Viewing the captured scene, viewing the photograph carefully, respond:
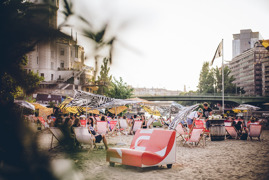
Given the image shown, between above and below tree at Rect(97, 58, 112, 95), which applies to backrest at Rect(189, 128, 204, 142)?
below

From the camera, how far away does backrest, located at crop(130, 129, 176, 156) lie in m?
8.16

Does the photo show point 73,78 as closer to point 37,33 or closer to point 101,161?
point 37,33

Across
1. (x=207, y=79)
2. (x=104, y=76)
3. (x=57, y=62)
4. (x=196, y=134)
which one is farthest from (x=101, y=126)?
(x=207, y=79)

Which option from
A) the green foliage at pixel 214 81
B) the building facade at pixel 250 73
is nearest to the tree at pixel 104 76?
the green foliage at pixel 214 81

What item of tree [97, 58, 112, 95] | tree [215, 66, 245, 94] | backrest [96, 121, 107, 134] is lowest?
backrest [96, 121, 107, 134]

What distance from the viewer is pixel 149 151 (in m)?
8.23

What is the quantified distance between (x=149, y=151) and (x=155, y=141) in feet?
1.24

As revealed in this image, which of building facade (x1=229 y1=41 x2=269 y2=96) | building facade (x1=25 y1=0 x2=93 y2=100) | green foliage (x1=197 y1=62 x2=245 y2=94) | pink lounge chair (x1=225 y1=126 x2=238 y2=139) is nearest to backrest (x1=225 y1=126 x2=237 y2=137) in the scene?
pink lounge chair (x1=225 y1=126 x2=238 y2=139)

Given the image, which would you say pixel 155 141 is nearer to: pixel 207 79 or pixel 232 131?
pixel 232 131

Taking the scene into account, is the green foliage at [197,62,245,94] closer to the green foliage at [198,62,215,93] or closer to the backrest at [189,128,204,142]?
the green foliage at [198,62,215,93]

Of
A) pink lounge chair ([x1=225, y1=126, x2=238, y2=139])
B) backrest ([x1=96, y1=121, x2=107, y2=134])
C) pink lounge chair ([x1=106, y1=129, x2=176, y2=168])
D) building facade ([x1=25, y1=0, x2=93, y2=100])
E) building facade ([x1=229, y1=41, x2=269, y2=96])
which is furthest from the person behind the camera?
building facade ([x1=229, y1=41, x2=269, y2=96])

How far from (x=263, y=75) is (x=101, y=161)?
123 metres

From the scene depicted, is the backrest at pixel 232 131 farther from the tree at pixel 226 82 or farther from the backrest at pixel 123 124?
the tree at pixel 226 82

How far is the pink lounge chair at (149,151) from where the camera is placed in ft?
24.8
